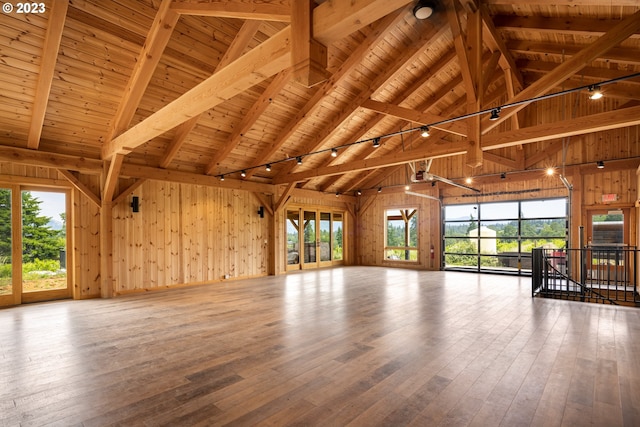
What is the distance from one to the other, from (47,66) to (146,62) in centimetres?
137

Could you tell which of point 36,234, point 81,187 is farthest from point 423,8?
point 36,234

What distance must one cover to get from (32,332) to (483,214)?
11.5 m

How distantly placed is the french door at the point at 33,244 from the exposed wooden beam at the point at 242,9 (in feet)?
16.4

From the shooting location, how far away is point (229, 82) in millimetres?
3414

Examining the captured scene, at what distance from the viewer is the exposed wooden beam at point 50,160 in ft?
18.8

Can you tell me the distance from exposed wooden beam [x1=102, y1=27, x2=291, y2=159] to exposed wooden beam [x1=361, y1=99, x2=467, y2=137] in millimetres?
3987

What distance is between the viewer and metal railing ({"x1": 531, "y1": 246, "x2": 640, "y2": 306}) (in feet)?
21.1

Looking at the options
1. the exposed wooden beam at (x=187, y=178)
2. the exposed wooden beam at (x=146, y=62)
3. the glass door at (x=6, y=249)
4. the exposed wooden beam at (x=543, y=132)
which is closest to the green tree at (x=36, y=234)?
the glass door at (x=6, y=249)

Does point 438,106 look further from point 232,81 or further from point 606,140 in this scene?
point 232,81

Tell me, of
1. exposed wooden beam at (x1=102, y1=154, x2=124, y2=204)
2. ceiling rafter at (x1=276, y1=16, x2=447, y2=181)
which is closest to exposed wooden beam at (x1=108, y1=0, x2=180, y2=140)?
exposed wooden beam at (x1=102, y1=154, x2=124, y2=204)

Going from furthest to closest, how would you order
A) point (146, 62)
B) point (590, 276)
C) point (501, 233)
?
point (501, 233) → point (590, 276) → point (146, 62)

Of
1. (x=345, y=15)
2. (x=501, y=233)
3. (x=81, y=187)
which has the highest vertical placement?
(x=345, y=15)

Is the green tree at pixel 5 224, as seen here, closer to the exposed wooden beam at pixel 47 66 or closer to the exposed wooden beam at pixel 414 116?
the exposed wooden beam at pixel 47 66

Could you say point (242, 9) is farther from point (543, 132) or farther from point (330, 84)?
point (543, 132)
